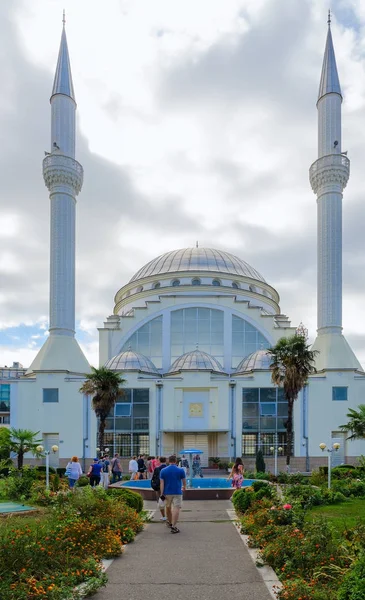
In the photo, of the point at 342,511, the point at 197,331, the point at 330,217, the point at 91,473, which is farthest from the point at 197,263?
the point at 342,511

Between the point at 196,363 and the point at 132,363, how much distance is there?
4374 millimetres

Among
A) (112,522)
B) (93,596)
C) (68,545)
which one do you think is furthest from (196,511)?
(93,596)

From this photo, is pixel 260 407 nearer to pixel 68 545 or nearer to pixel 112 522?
pixel 112 522

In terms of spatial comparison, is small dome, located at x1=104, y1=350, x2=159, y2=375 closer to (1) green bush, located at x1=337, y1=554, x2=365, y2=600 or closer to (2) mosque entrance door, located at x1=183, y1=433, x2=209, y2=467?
(2) mosque entrance door, located at x1=183, y1=433, x2=209, y2=467

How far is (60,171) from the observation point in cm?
4412

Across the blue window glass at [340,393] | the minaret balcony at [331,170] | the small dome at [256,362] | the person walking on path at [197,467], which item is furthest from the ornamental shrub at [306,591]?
the minaret balcony at [331,170]

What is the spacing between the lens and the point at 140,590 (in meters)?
8.18

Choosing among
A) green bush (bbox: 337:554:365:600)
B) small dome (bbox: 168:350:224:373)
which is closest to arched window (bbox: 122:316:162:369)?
small dome (bbox: 168:350:224:373)

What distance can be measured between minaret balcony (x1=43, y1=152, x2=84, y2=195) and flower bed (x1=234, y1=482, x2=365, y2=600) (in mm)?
34474

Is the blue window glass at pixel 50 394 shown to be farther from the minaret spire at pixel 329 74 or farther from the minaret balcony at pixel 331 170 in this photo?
the minaret spire at pixel 329 74

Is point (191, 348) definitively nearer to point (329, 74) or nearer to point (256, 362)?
point (256, 362)

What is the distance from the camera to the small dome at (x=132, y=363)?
43.7m

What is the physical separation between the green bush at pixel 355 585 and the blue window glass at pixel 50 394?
123 ft

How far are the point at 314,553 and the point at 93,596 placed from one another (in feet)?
9.52
